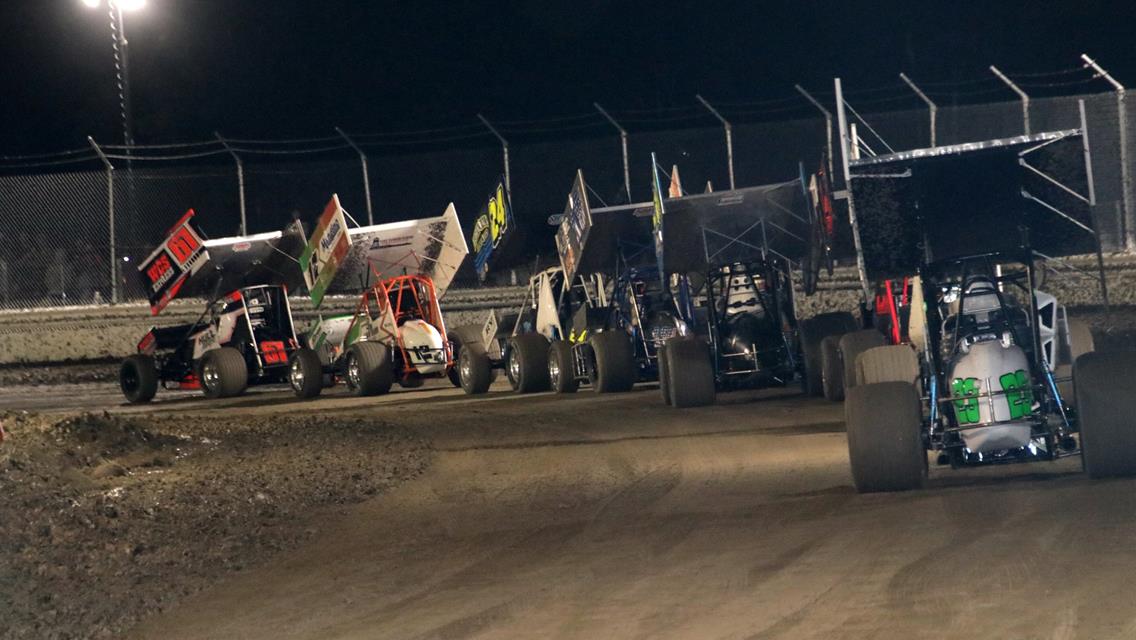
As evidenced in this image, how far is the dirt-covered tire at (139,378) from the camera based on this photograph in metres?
21.5

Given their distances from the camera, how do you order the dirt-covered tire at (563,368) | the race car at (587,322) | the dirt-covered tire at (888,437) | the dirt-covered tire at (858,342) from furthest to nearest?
the dirt-covered tire at (563,368)
the race car at (587,322)
the dirt-covered tire at (858,342)
the dirt-covered tire at (888,437)

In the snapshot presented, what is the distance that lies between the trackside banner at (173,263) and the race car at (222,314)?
13mm

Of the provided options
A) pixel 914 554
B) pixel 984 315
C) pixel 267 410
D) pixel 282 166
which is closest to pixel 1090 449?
pixel 984 315

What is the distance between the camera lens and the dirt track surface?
20.5ft

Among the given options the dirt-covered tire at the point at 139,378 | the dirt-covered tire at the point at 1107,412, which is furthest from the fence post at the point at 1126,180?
the dirt-covered tire at the point at 1107,412

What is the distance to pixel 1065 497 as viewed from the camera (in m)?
8.48

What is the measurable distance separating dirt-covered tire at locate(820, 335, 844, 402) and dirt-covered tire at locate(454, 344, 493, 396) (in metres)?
5.42

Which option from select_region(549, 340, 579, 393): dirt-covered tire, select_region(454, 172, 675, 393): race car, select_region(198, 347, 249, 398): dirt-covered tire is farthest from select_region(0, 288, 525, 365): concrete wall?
select_region(549, 340, 579, 393): dirt-covered tire

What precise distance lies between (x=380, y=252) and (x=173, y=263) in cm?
283

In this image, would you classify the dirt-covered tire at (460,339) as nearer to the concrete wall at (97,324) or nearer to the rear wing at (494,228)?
the rear wing at (494,228)

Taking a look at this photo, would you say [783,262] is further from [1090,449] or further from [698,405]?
[1090,449]

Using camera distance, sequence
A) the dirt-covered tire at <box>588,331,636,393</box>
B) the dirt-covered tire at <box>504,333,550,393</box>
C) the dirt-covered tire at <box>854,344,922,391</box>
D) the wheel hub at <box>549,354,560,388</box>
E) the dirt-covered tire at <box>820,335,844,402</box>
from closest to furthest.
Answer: the dirt-covered tire at <box>854,344,922,391</box>, the dirt-covered tire at <box>820,335,844,402</box>, the dirt-covered tire at <box>588,331,636,393</box>, the wheel hub at <box>549,354,560,388</box>, the dirt-covered tire at <box>504,333,550,393</box>

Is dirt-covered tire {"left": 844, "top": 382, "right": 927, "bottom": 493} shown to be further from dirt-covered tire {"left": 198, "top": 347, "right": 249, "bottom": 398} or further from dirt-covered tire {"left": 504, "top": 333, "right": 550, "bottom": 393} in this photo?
dirt-covered tire {"left": 198, "top": 347, "right": 249, "bottom": 398}

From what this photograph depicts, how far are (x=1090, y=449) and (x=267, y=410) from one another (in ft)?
39.9
